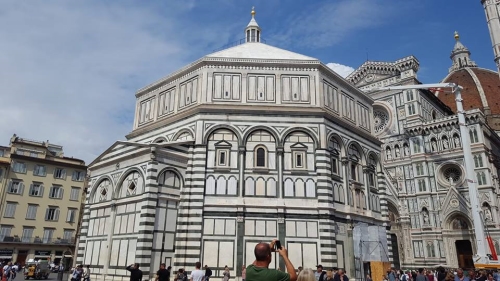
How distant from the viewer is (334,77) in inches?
952

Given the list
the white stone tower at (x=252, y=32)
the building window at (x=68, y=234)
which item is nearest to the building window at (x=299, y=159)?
the white stone tower at (x=252, y=32)

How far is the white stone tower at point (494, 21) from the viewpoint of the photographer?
159 ft

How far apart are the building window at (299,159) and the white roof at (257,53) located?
630 cm

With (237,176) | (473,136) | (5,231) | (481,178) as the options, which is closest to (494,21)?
(473,136)

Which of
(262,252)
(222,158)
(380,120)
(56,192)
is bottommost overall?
(262,252)

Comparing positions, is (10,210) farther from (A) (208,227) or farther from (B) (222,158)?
(B) (222,158)

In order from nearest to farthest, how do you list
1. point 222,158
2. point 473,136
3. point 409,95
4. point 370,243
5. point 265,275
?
point 265,275
point 370,243
point 222,158
point 473,136
point 409,95

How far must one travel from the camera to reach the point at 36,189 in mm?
38219

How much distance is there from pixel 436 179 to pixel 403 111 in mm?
8646

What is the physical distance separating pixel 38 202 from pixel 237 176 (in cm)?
2735

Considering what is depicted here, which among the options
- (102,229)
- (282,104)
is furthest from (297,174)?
(102,229)

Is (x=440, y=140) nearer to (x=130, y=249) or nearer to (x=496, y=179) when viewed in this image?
(x=496, y=179)

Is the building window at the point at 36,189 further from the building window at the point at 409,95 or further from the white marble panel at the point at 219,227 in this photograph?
the building window at the point at 409,95

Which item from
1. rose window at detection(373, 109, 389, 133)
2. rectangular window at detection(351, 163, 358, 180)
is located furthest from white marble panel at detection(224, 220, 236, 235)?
rose window at detection(373, 109, 389, 133)
